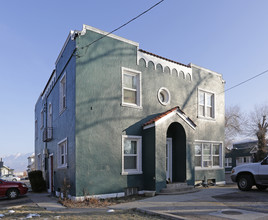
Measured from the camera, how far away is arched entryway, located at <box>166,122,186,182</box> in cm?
1323

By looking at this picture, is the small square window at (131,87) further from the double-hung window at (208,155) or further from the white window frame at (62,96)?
the double-hung window at (208,155)

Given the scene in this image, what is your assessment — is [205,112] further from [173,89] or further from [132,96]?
[132,96]

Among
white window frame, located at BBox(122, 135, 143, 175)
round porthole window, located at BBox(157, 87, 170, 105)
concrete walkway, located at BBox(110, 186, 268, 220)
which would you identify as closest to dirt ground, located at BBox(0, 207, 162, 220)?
concrete walkway, located at BBox(110, 186, 268, 220)

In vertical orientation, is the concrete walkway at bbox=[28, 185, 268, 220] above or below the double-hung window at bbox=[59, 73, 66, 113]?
below

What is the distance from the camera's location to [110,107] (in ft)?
38.1

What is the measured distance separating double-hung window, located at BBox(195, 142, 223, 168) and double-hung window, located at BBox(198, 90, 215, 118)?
1.85 meters

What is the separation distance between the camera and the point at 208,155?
15.6 metres

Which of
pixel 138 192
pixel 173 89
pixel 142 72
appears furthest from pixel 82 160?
pixel 173 89

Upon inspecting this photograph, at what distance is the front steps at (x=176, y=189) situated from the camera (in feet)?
37.7

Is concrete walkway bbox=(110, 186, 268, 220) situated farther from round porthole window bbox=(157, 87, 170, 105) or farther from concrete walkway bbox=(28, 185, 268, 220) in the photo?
round porthole window bbox=(157, 87, 170, 105)

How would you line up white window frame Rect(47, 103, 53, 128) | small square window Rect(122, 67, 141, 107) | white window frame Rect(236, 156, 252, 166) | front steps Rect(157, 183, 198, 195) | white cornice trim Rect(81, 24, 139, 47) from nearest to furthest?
white cornice trim Rect(81, 24, 139, 47), front steps Rect(157, 183, 198, 195), small square window Rect(122, 67, 141, 107), white window frame Rect(47, 103, 53, 128), white window frame Rect(236, 156, 252, 166)

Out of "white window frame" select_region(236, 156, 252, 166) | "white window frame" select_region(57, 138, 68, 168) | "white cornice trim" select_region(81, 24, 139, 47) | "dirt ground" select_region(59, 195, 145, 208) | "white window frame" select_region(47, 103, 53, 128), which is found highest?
"white cornice trim" select_region(81, 24, 139, 47)

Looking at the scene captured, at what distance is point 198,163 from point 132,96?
5.89 m

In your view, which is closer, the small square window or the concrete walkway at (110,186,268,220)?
the concrete walkway at (110,186,268,220)
